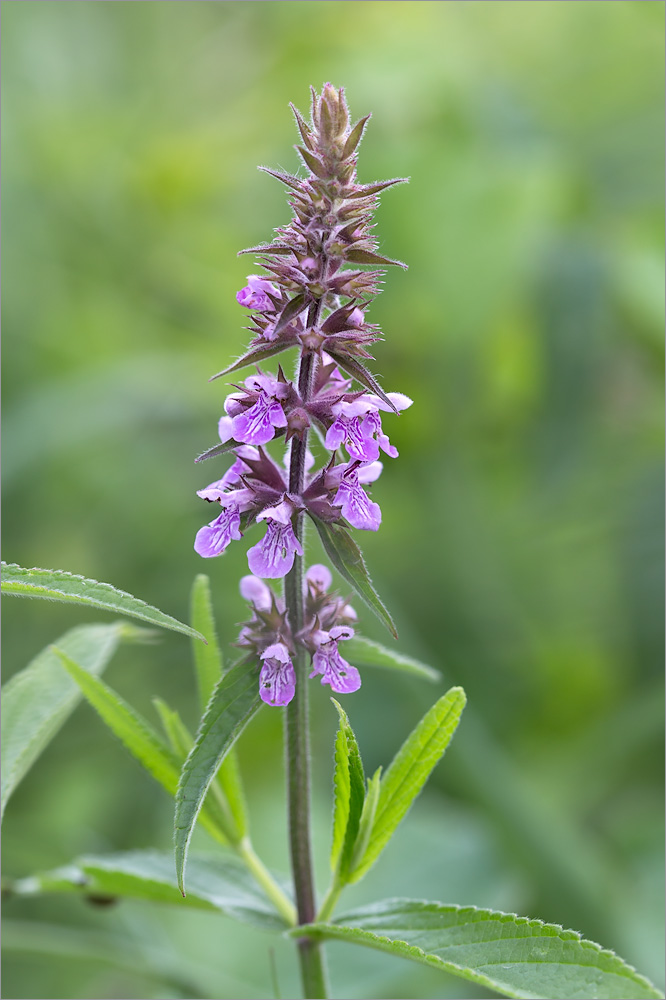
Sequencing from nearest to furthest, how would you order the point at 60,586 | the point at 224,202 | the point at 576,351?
the point at 60,586, the point at 576,351, the point at 224,202

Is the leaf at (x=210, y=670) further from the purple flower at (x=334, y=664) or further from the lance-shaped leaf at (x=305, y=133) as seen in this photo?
the lance-shaped leaf at (x=305, y=133)

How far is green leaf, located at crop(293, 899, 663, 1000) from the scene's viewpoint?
1.37 meters

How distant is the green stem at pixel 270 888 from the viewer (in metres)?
1.81

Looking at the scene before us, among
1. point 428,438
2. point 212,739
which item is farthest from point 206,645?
point 428,438

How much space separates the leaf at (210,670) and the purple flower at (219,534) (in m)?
0.23

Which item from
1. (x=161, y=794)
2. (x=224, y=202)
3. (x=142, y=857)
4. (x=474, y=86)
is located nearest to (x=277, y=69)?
(x=224, y=202)

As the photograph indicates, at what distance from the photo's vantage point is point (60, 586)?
4.48 feet

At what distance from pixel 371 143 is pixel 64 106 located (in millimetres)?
2145

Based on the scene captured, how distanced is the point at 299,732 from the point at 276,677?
147 mm

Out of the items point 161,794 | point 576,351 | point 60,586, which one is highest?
point 576,351

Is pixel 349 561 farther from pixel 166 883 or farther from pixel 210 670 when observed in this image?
pixel 166 883

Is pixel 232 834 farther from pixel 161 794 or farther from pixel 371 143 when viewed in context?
pixel 371 143

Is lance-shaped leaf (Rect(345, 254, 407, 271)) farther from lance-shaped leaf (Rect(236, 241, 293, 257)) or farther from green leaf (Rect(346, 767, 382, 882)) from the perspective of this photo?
green leaf (Rect(346, 767, 382, 882))

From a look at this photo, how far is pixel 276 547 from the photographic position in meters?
1.49
